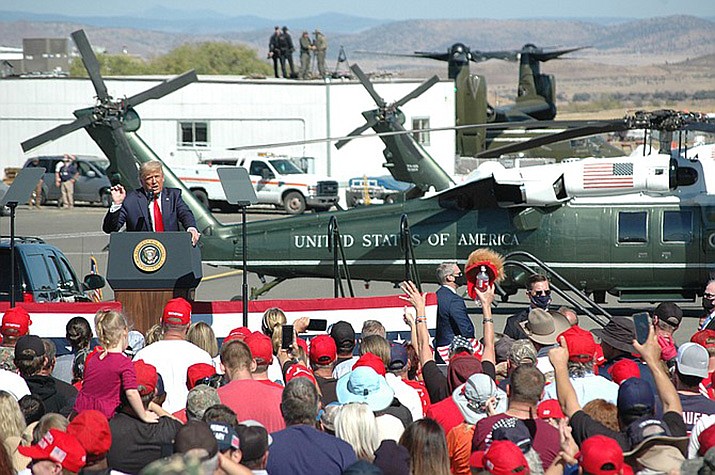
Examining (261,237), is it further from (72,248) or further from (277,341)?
(72,248)

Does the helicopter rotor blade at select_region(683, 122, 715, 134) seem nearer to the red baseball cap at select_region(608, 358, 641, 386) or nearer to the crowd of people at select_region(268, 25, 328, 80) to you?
the red baseball cap at select_region(608, 358, 641, 386)

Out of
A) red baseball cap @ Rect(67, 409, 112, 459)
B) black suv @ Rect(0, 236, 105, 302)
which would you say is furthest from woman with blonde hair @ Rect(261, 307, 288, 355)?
black suv @ Rect(0, 236, 105, 302)

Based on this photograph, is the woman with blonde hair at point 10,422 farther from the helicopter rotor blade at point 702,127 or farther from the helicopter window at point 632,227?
the helicopter window at point 632,227

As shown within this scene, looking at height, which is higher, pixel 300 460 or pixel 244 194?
pixel 244 194

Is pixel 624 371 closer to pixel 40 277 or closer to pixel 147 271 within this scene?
pixel 147 271

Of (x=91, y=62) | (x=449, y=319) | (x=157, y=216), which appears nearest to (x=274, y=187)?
(x=91, y=62)

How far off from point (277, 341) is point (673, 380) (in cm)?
286

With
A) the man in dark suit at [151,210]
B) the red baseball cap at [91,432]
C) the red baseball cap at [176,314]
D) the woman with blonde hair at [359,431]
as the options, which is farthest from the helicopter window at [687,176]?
the red baseball cap at [91,432]

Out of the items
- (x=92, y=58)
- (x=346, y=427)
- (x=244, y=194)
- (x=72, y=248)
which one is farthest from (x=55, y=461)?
(x=72, y=248)

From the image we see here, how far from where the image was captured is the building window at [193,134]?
40.0 m

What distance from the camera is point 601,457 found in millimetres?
4465

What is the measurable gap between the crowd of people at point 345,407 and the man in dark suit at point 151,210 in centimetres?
207

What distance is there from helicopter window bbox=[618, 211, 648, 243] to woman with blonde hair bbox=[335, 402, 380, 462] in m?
9.92

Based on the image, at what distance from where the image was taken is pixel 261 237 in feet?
50.6
